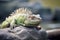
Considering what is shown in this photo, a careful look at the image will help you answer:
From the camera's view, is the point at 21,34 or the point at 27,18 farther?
the point at 27,18

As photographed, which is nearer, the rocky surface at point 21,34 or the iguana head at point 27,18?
the rocky surface at point 21,34

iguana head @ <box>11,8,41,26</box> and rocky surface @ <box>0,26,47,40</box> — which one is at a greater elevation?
iguana head @ <box>11,8,41,26</box>

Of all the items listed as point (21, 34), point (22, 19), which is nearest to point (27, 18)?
point (22, 19)

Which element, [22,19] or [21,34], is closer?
[21,34]

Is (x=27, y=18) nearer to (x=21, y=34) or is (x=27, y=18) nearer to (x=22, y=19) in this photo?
(x=22, y=19)

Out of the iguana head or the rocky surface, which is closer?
the rocky surface
